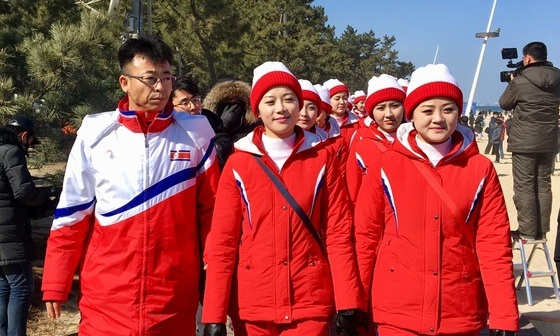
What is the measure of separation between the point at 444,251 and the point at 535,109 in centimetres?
416

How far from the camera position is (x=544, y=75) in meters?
6.33

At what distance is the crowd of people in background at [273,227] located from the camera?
2828 millimetres

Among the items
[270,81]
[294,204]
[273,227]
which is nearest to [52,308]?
[273,227]

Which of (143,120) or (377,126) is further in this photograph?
(377,126)

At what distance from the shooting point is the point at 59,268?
288 centimetres

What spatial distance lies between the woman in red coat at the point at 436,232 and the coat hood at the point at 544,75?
12.2 ft

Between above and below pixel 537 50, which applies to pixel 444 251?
below

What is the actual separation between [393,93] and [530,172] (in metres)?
2.28

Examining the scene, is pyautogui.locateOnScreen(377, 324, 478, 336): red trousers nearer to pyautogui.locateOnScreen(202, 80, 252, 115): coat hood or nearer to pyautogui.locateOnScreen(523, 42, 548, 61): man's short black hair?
pyautogui.locateOnScreen(202, 80, 252, 115): coat hood

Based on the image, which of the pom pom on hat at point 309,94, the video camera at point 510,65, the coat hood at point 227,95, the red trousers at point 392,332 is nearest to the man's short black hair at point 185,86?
the coat hood at point 227,95

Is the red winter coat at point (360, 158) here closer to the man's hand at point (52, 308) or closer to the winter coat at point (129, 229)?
the winter coat at point (129, 229)

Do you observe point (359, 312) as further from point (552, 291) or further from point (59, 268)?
point (552, 291)

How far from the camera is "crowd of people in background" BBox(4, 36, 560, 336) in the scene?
2.83 metres

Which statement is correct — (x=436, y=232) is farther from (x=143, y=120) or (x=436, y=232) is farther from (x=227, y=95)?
(x=227, y=95)
